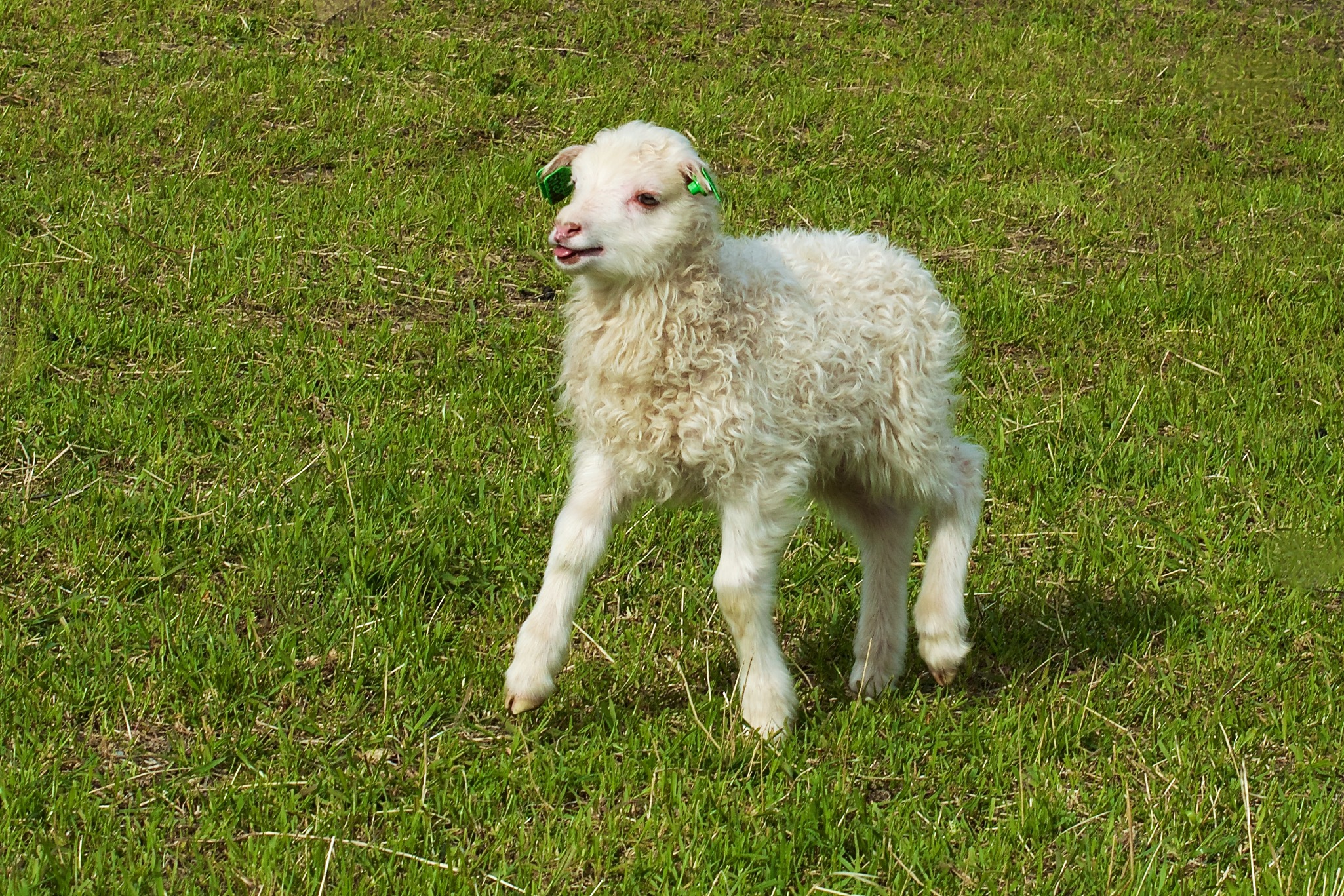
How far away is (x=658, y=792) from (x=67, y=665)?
1.65m

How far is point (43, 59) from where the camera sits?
897cm

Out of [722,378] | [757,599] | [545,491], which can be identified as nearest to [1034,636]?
[757,599]

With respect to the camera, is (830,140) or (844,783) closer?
(844,783)

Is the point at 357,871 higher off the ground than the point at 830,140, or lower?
higher

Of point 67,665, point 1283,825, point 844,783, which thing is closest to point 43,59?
point 67,665

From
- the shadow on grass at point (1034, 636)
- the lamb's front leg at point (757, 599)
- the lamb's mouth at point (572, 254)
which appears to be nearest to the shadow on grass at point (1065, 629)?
the shadow on grass at point (1034, 636)

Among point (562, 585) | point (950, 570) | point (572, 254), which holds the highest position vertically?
point (572, 254)

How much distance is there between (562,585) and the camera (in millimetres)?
4109

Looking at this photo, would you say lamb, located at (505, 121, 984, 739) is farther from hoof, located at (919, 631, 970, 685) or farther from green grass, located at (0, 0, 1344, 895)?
green grass, located at (0, 0, 1344, 895)

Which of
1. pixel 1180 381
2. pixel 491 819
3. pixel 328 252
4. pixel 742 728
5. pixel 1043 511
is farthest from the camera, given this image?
pixel 328 252

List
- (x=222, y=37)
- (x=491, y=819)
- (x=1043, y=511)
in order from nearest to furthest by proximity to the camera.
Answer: (x=491, y=819) → (x=1043, y=511) → (x=222, y=37)

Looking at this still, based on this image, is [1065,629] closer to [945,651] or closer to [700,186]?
[945,651]

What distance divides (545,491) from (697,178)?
1917 millimetres

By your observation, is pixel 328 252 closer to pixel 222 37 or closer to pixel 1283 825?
pixel 222 37
